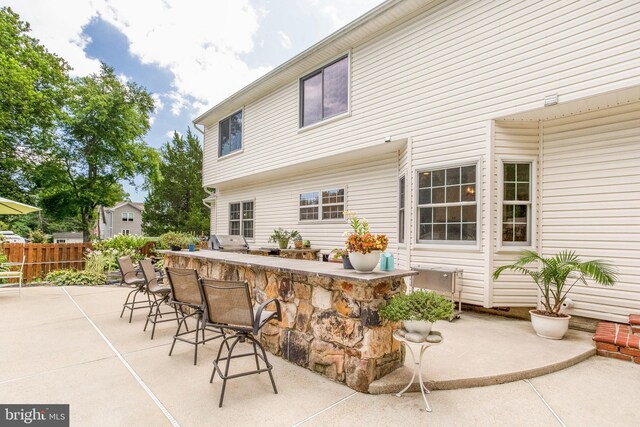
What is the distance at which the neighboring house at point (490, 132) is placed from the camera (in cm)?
408

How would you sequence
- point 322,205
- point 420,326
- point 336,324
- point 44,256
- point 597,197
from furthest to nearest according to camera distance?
point 44,256 → point 322,205 → point 597,197 → point 336,324 → point 420,326

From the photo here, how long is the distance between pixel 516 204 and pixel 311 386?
417 cm

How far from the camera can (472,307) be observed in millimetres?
5285

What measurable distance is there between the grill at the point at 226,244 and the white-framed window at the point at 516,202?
6.01 m

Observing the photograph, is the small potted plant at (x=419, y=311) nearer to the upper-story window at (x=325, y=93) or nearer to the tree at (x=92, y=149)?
the upper-story window at (x=325, y=93)

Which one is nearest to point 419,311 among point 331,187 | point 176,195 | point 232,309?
point 232,309

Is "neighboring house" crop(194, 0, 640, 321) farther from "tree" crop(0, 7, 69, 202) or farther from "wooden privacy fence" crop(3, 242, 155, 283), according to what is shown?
"tree" crop(0, 7, 69, 202)

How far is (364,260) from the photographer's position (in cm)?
280

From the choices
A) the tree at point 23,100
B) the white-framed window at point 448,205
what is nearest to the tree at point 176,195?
the tree at point 23,100

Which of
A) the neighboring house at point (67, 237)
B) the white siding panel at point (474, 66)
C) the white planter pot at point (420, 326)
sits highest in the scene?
the white siding panel at point (474, 66)

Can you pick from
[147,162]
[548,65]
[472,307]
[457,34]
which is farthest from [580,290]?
[147,162]

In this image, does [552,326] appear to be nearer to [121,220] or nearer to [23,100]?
[23,100]

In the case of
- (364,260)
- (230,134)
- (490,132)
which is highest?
(230,134)

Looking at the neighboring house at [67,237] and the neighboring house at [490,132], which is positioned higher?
the neighboring house at [490,132]
